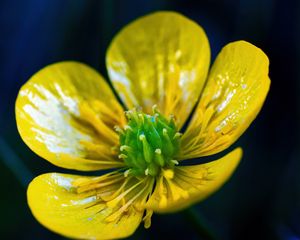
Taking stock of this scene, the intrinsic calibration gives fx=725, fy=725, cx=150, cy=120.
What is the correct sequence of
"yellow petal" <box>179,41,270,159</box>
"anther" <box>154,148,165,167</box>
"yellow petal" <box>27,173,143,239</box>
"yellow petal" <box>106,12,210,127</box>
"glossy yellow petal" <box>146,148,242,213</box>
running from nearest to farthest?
"glossy yellow petal" <box>146,148,242,213</box> → "yellow petal" <box>27,173,143,239</box> → "yellow petal" <box>179,41,270,159</box> → "anther" <box>154,148,165,167</box> → "yellow petal" <box>106,12,210,127</box>

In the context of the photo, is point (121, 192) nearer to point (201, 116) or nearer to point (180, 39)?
point (201, 116)

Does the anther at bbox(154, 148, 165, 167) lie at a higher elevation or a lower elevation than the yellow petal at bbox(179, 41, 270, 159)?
lower

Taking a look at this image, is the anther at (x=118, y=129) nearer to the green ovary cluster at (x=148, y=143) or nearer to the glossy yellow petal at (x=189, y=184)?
the green ovary cluster at (x=148, y=143)

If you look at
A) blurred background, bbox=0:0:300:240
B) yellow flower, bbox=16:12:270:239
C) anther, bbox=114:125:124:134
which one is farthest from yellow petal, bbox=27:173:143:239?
blurred background, bbox=0:0:300:240

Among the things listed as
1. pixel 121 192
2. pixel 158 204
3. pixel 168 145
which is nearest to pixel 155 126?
pixel 168 145

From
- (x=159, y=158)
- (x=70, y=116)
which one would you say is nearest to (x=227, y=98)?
(x=159, y=158)

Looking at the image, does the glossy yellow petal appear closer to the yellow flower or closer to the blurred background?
the yellow flower

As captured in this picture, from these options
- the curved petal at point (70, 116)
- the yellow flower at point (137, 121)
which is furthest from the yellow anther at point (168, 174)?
the curved petal at point (70, 116)

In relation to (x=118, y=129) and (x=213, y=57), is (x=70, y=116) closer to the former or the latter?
(x=118, y=129)
